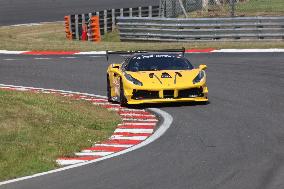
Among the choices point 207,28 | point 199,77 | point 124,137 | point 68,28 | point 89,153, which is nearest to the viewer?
point 89,153

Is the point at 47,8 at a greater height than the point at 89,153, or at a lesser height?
lesser

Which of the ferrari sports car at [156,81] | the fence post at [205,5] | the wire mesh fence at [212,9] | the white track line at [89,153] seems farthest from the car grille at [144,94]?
the fence post at [205,5]

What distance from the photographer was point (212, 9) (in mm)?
42844

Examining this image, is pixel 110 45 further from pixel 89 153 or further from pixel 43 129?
pixel 89 153

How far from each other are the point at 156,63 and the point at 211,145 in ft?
22.4

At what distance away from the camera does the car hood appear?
19.0m

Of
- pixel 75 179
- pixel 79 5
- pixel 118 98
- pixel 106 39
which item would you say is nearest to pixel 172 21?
pixel 106 39

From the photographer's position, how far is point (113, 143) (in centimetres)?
1424

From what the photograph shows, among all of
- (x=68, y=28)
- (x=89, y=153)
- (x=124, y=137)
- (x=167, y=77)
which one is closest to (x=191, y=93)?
(x=167, y=77)

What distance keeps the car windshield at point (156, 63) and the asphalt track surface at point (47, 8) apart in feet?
111

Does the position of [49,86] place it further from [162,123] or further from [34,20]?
[34,20]

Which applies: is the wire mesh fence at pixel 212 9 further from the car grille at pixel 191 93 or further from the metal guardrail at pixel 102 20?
the car grille at pixel 191 93

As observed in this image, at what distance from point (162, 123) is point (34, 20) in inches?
1564

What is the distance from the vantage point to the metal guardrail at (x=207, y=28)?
3528 cm
